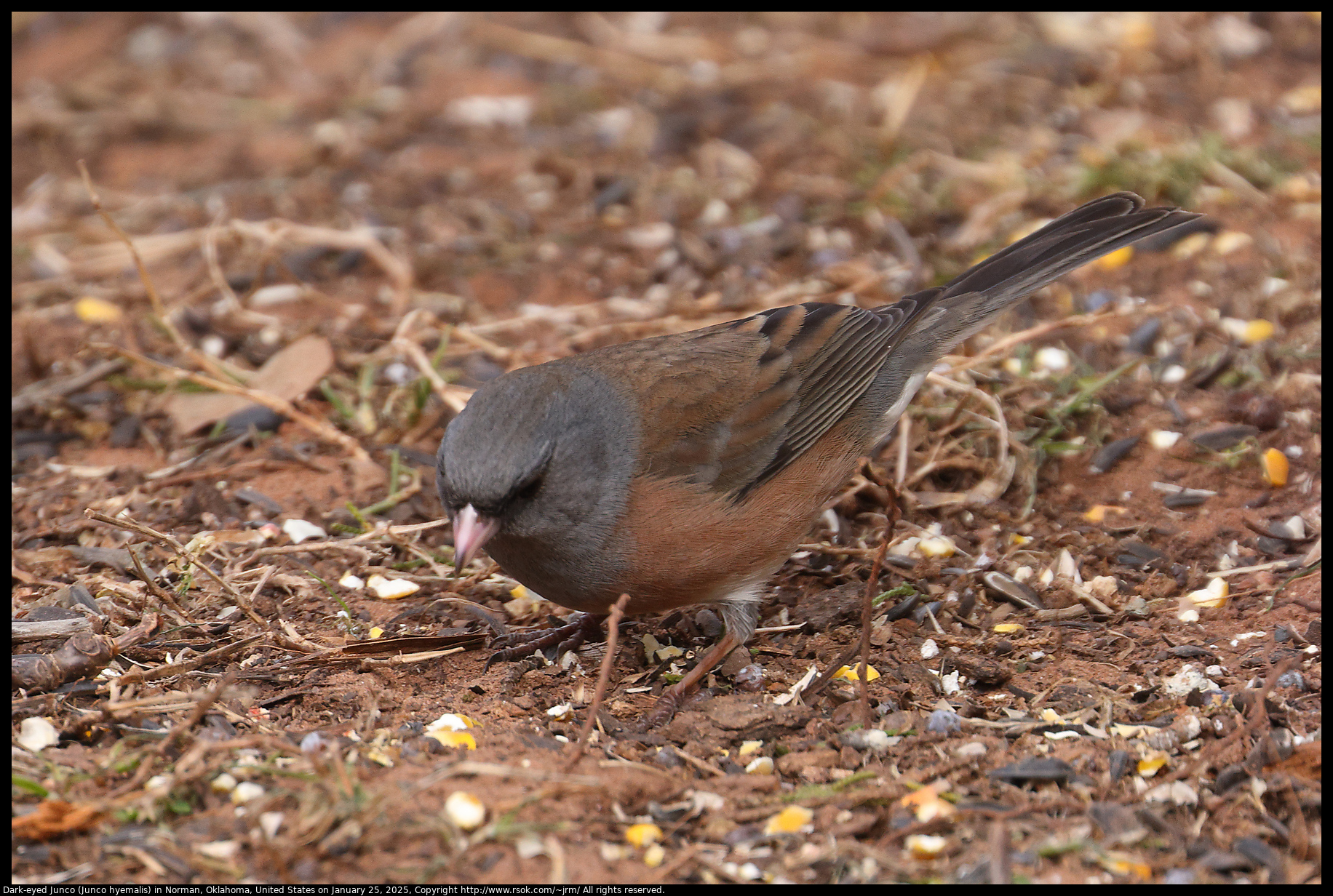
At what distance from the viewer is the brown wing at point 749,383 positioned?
3.70m

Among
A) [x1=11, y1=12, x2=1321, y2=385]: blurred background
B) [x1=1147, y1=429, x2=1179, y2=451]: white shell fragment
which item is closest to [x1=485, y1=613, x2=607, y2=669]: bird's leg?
[x1=11, y1=12, x2=1321, y2=385]: blurred background

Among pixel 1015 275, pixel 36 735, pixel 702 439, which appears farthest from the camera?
pixel 1015 275

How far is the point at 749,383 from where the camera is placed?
12.9 feet

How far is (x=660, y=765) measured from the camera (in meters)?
3.13

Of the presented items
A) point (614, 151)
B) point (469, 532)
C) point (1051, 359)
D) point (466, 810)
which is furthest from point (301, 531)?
point (614, 151)

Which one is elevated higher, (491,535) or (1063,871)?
(491,535)

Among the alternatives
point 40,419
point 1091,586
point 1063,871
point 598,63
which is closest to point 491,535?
point 1063,871

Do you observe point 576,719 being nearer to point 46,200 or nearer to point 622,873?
point 622,873

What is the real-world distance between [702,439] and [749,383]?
32cm

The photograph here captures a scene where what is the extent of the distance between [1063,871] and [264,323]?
418cm

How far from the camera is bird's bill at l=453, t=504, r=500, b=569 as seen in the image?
322 cm

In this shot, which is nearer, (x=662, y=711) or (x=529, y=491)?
(x=529, y=491)

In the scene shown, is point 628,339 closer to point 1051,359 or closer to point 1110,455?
point 1051,359

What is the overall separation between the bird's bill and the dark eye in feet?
0.31
